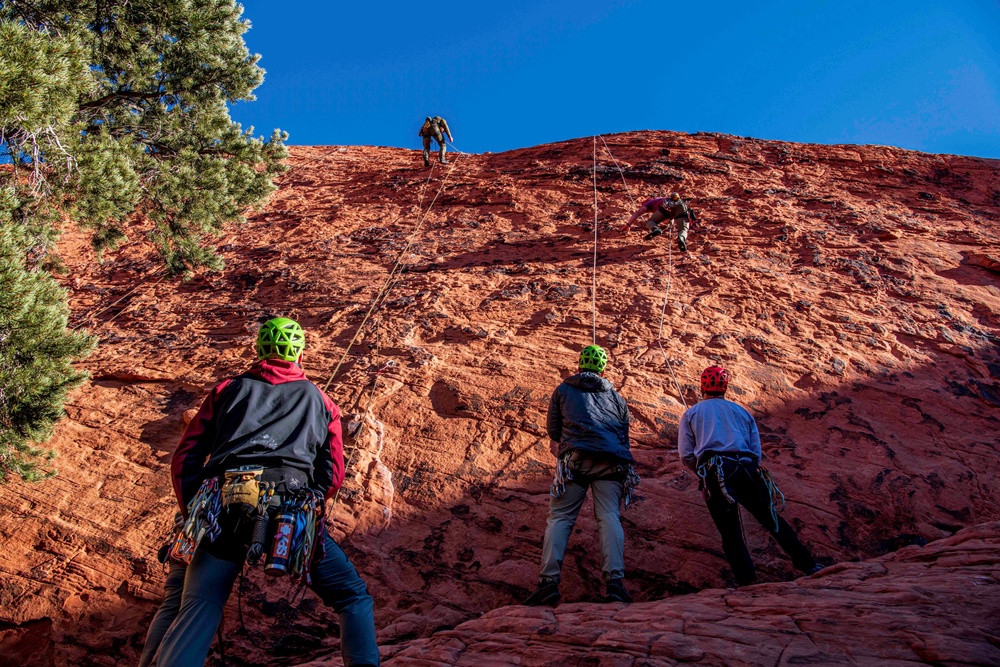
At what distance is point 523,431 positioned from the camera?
19.9 ft

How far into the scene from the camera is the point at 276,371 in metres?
3.26

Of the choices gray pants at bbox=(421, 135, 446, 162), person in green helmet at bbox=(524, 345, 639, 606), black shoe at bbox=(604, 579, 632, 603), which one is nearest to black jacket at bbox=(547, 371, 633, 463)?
person in green helmet at bbox=(524, 345, 639, 606)

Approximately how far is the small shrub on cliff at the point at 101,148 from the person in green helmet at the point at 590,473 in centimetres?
429

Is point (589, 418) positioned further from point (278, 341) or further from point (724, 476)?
point (278, 341)

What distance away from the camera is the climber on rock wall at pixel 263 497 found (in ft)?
9.13

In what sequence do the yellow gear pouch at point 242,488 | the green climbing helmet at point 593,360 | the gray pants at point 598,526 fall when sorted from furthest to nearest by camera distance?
the green climbing helmet at point 593,360 < the gray pants at point 598,526 < the yellow gear pouch at point 242,488

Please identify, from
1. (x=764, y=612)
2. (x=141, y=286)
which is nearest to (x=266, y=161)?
(x=141, y=286)

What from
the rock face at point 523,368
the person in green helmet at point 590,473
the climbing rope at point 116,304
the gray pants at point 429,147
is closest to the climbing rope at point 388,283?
the rock face at point 523,368

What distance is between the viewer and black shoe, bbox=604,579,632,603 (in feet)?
13.3

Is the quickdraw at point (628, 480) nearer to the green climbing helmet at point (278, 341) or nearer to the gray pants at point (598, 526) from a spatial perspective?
the gray pants at point (598, 526)

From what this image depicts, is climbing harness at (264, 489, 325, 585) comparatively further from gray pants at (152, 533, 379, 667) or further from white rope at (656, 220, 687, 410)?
white rope at (656, 220, 687, 410)

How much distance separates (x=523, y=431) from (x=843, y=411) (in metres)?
3.24

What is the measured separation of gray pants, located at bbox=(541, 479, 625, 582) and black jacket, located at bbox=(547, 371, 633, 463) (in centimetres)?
25

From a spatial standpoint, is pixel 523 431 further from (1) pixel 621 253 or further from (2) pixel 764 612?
(1) pixel 621 253
